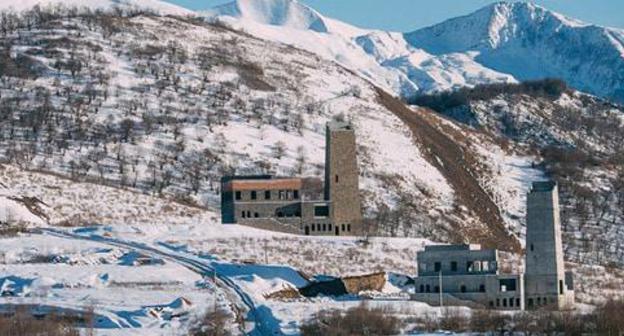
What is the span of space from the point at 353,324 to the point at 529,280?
629 inches

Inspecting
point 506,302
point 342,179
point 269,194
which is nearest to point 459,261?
point 506,302

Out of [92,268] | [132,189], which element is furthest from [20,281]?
[132,189]

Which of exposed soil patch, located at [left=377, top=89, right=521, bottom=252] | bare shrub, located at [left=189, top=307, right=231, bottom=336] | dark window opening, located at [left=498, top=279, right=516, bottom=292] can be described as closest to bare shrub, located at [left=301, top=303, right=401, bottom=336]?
bare shrub, located at [left=189, top=307, right=231, bottom=336]

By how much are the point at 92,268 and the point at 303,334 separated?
66.6 ft

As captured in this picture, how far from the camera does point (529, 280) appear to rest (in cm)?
8400

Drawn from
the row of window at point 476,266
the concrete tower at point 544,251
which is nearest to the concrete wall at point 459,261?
the row of window at point 476,266

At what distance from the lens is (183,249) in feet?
316

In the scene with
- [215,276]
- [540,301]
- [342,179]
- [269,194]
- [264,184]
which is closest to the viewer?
[540,301]

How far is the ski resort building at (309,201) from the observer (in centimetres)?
11325

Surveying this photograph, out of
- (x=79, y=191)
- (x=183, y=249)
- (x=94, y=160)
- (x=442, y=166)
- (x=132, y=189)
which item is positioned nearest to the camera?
(x=183, y=249)

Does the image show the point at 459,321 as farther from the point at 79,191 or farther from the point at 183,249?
the point at 79,191

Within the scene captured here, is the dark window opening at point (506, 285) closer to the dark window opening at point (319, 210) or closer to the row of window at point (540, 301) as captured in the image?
the row of window at point (540, 301)

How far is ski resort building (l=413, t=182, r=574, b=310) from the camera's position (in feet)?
274

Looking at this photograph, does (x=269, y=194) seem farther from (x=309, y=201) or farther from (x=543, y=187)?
(x=543, y=187)
